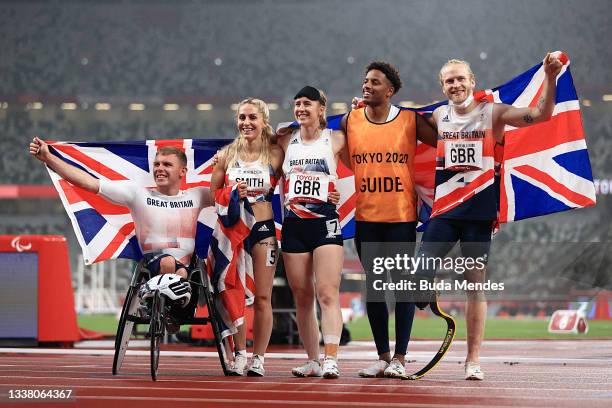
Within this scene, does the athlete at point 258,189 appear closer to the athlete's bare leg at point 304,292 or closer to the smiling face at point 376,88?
the athlete's bare leg at point 304,292

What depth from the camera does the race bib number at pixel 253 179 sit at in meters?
5.61

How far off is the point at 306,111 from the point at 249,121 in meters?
0.38

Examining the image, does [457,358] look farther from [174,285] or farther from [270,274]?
[174,285]

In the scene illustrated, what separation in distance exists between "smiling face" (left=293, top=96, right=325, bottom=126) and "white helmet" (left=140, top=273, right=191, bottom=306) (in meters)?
1.12

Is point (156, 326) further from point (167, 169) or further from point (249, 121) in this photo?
point (249, 121)

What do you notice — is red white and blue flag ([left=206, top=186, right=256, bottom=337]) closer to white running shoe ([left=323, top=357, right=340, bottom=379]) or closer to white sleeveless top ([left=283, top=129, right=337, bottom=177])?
white sleeveless top ([left=283, top=129, right=337, bottom=177])

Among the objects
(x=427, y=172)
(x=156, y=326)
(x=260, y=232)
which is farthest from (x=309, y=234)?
(x=156, y=326)

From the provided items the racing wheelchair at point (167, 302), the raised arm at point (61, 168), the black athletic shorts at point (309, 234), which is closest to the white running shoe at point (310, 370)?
the racing wheelchair at point (167, 302)

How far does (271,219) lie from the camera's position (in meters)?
5.69

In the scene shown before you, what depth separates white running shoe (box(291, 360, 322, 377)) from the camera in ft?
17.8

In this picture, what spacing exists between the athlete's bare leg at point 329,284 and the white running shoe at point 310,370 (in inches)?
8.3

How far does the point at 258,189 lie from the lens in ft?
18.4

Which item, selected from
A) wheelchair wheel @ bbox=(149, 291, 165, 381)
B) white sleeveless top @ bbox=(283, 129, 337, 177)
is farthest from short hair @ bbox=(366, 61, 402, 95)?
wheelchair wheel @ bbox=(149, 291, 165, 381)

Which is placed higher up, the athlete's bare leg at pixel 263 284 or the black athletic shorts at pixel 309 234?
the black athletic shorts at pixel 309 234
